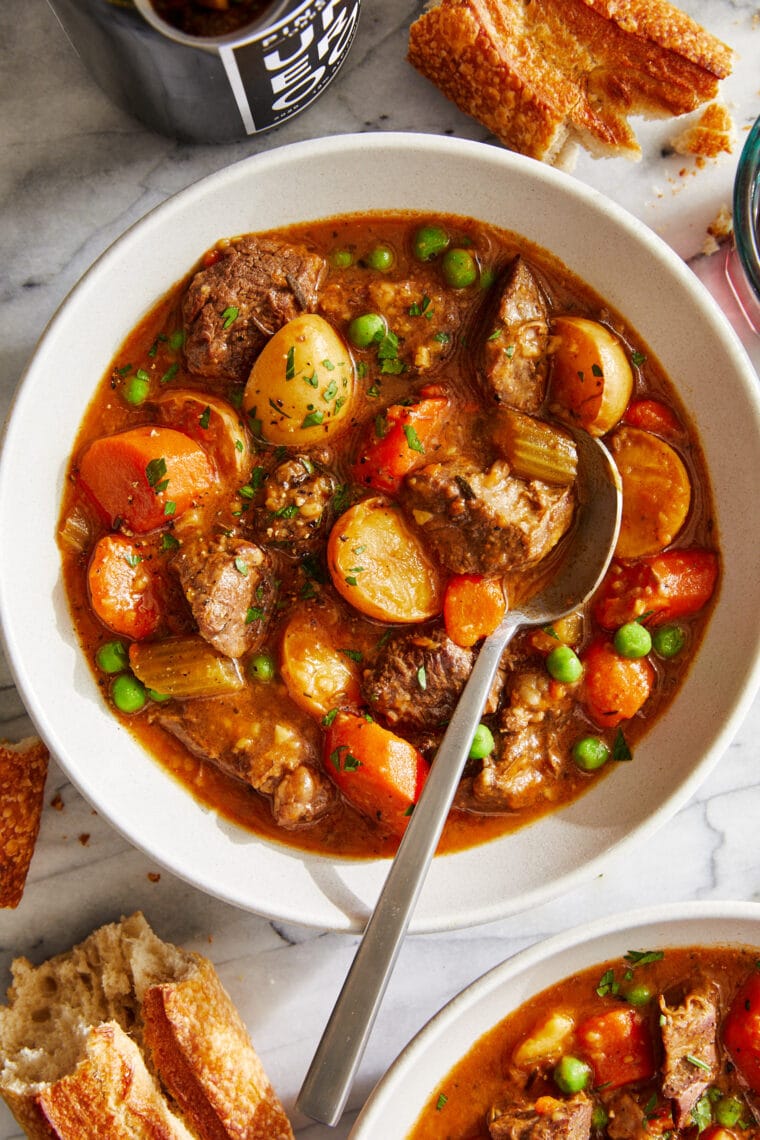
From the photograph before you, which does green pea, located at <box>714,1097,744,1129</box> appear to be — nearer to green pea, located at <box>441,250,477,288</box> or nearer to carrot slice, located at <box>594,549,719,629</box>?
carrot slice, located at <box>594,549,719,629</box>

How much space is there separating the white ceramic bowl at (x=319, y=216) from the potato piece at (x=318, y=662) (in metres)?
0.51

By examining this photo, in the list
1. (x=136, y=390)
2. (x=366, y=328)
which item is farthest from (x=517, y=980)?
(x=136, y=390)

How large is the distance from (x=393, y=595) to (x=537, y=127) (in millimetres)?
1564

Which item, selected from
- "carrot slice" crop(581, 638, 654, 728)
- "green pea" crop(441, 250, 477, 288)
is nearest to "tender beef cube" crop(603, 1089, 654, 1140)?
"carrot slice" crop(581, 638, 654, 728)

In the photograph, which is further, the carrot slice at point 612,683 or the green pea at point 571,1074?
the green pea at point 571,1074

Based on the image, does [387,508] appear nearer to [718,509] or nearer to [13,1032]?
[718,509]

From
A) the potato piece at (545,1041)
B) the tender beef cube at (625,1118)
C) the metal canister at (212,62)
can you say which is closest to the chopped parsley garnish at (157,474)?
the metal canister at (212,62)

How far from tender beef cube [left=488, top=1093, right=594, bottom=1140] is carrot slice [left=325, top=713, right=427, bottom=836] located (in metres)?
1.14

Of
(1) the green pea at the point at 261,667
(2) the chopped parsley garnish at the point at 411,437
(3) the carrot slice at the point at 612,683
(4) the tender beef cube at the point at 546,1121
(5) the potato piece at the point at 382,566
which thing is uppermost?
(2) the chopped parsley garnish at the point at 411,437

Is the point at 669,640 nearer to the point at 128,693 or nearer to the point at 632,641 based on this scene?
the point at 632,641

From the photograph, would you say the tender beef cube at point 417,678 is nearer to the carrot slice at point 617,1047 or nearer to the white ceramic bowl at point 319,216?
the white ceramic bowl at point 319,216

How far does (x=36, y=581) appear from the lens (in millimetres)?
3248

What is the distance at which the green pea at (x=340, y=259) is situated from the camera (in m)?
3.30

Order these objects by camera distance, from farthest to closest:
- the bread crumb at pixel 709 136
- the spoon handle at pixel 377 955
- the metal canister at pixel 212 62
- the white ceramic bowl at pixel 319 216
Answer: the bread crumb at pixel 709 136 < the white ceramic bowl at pixel 319 216 < the spoon handle at pixel 377 955 < the metal canister at pixel 212 62
